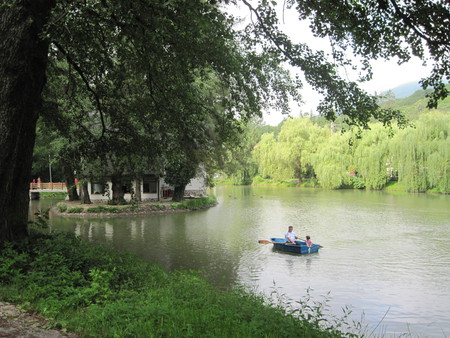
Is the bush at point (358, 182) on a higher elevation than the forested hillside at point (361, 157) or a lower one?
lower

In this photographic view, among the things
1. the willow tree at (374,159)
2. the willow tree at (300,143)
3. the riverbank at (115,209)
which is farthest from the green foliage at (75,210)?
the willow tree at (300,143)

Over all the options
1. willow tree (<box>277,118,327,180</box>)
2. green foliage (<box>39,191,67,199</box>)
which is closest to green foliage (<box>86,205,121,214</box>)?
green foliage (<box>39,191,67,199</box>)

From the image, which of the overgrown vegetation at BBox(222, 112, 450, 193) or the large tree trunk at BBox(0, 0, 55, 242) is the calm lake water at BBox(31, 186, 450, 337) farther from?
the overgrown vegetation at BBox(222, 112, 450, 193)

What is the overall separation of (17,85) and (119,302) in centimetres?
375

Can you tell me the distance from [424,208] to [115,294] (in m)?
26.5

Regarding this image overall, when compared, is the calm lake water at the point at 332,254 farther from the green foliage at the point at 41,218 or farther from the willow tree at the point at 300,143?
the willow tree at the point at 300,143

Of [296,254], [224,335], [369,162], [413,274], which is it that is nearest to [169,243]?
[296,254]

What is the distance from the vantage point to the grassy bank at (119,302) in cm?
419

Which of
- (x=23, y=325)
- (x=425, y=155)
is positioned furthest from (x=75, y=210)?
(x=425, y=155)

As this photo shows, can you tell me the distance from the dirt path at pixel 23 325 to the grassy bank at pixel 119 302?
4.6 inches

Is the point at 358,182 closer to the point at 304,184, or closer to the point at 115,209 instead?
the point at 304,184

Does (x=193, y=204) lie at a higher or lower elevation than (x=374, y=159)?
lower

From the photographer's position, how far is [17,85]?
614 cm

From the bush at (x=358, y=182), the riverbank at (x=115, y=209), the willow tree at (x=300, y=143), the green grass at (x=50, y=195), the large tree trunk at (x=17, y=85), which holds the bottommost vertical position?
the riverbank at (x=115, y=209)
